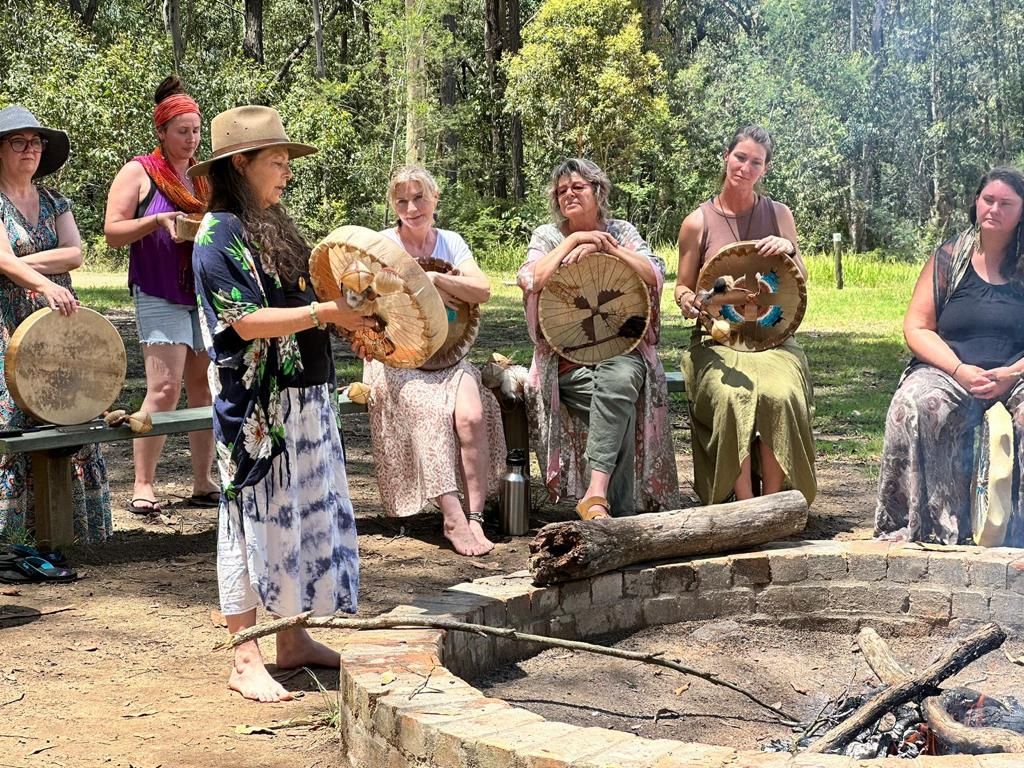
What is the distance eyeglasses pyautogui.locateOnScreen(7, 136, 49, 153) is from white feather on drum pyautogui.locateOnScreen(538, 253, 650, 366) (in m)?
2.28

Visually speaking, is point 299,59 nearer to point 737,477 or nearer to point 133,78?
point 133,78

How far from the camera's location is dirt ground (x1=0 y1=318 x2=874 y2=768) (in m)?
3.56

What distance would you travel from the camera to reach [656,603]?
15.2 ft

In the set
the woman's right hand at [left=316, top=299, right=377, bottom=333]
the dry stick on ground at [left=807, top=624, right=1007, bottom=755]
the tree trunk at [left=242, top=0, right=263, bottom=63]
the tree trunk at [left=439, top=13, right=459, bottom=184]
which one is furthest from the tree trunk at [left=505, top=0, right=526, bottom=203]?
the dry stick on ground at [left=807, top=624, right=1007, bottom=755]

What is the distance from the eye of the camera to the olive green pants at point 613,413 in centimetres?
579

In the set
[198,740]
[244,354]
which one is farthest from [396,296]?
[198,740]

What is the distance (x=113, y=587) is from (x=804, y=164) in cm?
2249

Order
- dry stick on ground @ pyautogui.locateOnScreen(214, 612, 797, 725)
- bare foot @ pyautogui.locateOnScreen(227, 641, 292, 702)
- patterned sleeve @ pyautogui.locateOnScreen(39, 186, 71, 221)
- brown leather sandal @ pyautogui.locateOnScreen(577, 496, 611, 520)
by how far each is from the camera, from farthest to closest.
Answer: patterned sleeve @ pyautogui.locateOnScreen(39, 186, 71, 221), brown leather sandal @ pyautogui.locateOnScreen(577, 496, 611, 520), bare foot @ pyautogui.locateOnScreen(227, 641, 292, 702), dry stick on ground @ pyautogui.locateOnScreen(214, 612, 797, 725)

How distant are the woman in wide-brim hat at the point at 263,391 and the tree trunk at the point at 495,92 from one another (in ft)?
78.2

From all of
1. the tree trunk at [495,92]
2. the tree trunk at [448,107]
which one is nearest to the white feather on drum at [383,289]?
the tree trunk at [448,107]

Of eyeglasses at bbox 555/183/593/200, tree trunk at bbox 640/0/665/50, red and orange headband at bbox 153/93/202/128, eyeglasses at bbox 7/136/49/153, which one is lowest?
eyeglasses at bbox 555/183/593/200

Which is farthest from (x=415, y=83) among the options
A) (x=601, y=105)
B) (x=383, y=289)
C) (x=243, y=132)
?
(x=383, y=289)

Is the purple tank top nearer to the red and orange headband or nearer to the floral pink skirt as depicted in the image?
the red and orange headband

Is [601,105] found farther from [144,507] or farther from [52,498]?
[52,498]
